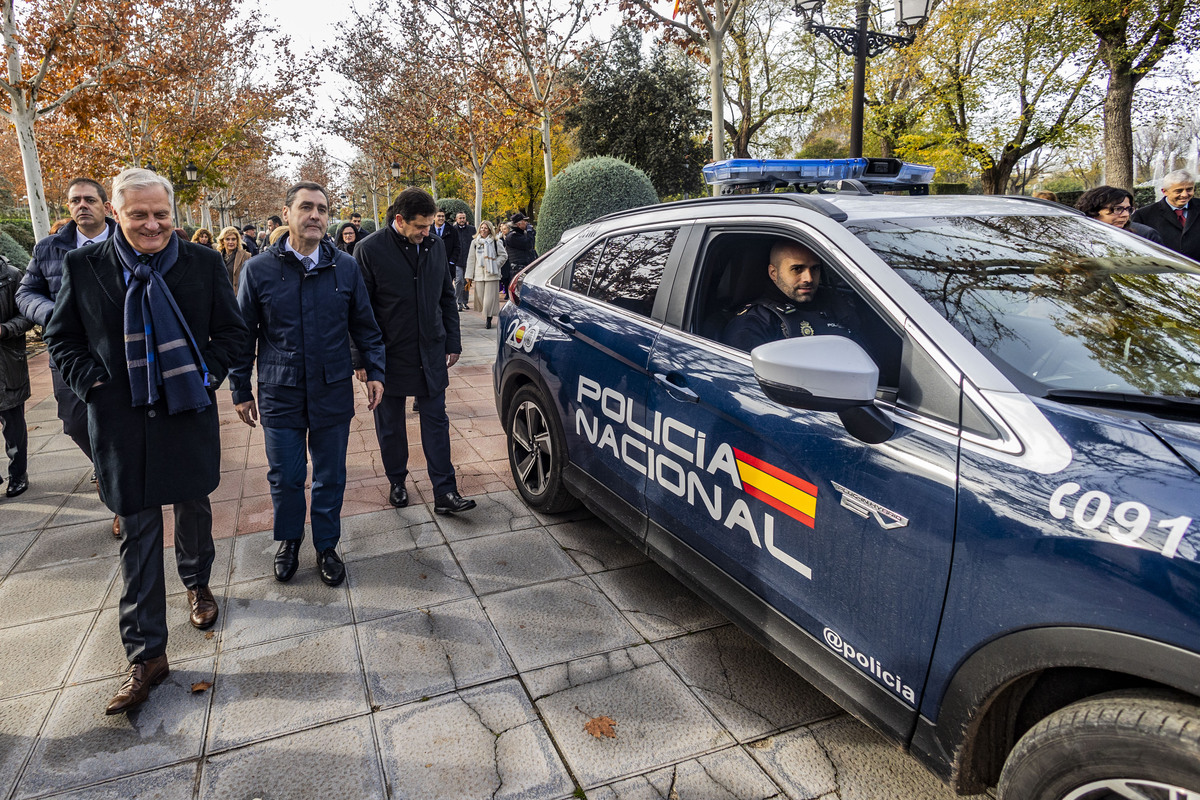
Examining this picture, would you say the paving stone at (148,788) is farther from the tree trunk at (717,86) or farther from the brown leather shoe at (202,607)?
the tree trunk at (717,86)

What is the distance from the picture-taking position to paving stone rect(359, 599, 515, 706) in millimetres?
2744

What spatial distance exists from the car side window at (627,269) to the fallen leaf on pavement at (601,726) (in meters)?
1.61

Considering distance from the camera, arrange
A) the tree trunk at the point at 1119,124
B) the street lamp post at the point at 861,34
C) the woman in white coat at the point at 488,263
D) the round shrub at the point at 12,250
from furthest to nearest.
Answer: the tree trunk at the point at 1119,124, the woman in white coat at the point at 488,263, the round shrub at the point at 12,250, the street lamp post at the point at 861,34

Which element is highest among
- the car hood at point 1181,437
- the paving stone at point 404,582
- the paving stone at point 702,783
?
the car hood at point 1181,437

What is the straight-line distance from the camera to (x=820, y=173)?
3.42 meters

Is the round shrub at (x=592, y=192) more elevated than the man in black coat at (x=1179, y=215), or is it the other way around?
the round shrub at (x=592, y=192)

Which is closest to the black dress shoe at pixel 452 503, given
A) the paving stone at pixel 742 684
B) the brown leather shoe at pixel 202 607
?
the brown leather shoe at pixel 202 607

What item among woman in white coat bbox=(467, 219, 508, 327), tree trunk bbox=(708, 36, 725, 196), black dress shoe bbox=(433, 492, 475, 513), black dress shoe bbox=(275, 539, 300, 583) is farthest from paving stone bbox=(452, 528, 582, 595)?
woman in white coat bbox=(467, 219, 508, 327)

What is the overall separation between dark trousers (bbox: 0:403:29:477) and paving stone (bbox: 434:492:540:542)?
9.84ft

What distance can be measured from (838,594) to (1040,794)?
2.07 ft

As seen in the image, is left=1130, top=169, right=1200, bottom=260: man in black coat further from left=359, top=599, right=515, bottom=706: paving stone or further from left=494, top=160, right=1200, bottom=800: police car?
left=359, top=599, right=515, bottom=706: paving stone

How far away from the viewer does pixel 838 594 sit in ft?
6.70

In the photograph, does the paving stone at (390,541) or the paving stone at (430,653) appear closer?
the paving stone at (430,653)

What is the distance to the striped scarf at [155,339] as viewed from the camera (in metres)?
2.63
